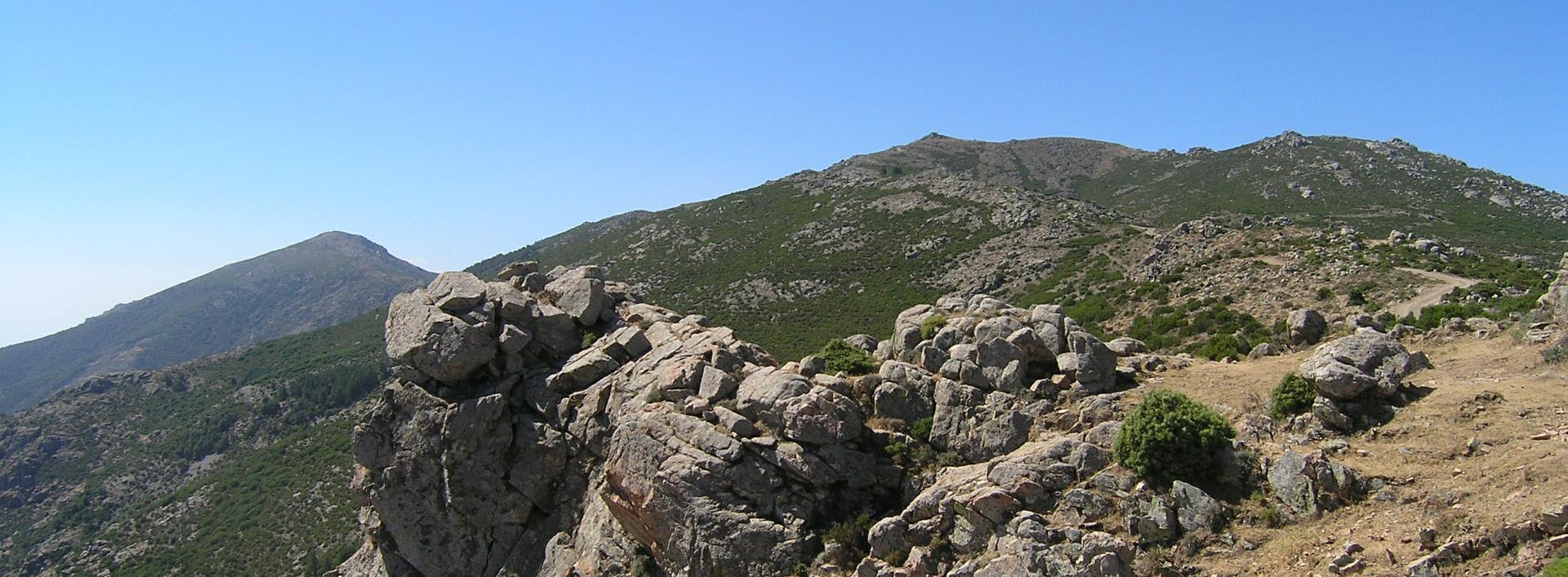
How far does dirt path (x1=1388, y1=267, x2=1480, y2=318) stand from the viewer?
2925cm

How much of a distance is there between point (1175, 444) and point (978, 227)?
195ft

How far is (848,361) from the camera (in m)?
23.5

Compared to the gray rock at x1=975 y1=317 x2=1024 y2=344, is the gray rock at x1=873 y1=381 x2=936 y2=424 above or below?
below

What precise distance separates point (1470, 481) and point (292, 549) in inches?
2358

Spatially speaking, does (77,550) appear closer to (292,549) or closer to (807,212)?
→ (292,549)

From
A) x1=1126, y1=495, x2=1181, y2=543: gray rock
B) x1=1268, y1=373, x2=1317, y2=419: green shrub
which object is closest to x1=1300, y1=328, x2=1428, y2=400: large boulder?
x1=1268, y1=373, x2=1317, y2=419: green shrub

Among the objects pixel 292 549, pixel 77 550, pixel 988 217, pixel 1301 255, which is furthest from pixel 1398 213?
pixel 77 550

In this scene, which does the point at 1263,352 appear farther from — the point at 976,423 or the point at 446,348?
the point at 446,348

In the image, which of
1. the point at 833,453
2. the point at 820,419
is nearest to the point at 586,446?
the point at 820,419

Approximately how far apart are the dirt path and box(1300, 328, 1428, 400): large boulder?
13544 mm

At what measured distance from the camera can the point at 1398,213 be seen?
245 ft

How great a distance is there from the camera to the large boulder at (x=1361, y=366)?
631 inches

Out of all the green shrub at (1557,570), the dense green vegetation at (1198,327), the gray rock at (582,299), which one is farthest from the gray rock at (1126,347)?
the gray rock at (582,299)

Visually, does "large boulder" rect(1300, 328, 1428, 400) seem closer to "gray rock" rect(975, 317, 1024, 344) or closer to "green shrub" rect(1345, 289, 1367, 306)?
"gray rock" rect(975, 317, 1024, 344)
